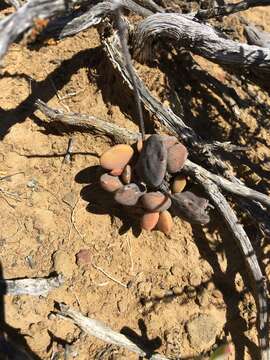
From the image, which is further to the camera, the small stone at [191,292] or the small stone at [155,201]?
the small stone at [191,292]

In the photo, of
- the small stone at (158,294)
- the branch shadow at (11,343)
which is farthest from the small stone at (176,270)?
the branch shadow at (11,343)

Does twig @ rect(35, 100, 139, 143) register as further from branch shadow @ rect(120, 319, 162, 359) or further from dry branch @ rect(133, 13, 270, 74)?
branch shadow @ rect(120, 319, 162, 359)

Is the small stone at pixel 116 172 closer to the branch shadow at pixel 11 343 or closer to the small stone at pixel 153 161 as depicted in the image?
the small stone at pixel 153 161

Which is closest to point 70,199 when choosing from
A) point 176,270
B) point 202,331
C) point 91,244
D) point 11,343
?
point 91,244

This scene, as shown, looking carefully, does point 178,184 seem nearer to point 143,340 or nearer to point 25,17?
point 143,340

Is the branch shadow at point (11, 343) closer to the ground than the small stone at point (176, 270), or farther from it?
farther from it

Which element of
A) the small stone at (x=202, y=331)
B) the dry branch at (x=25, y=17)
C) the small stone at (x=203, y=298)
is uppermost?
the dry branch at (x=25, y=17)

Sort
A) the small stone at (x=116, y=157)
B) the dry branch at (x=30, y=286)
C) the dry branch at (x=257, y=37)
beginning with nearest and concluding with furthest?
the dry branch at (x=30, y=286) < the small stone at (x=116, y=157) < the dry branch at (x=257, y=37)
